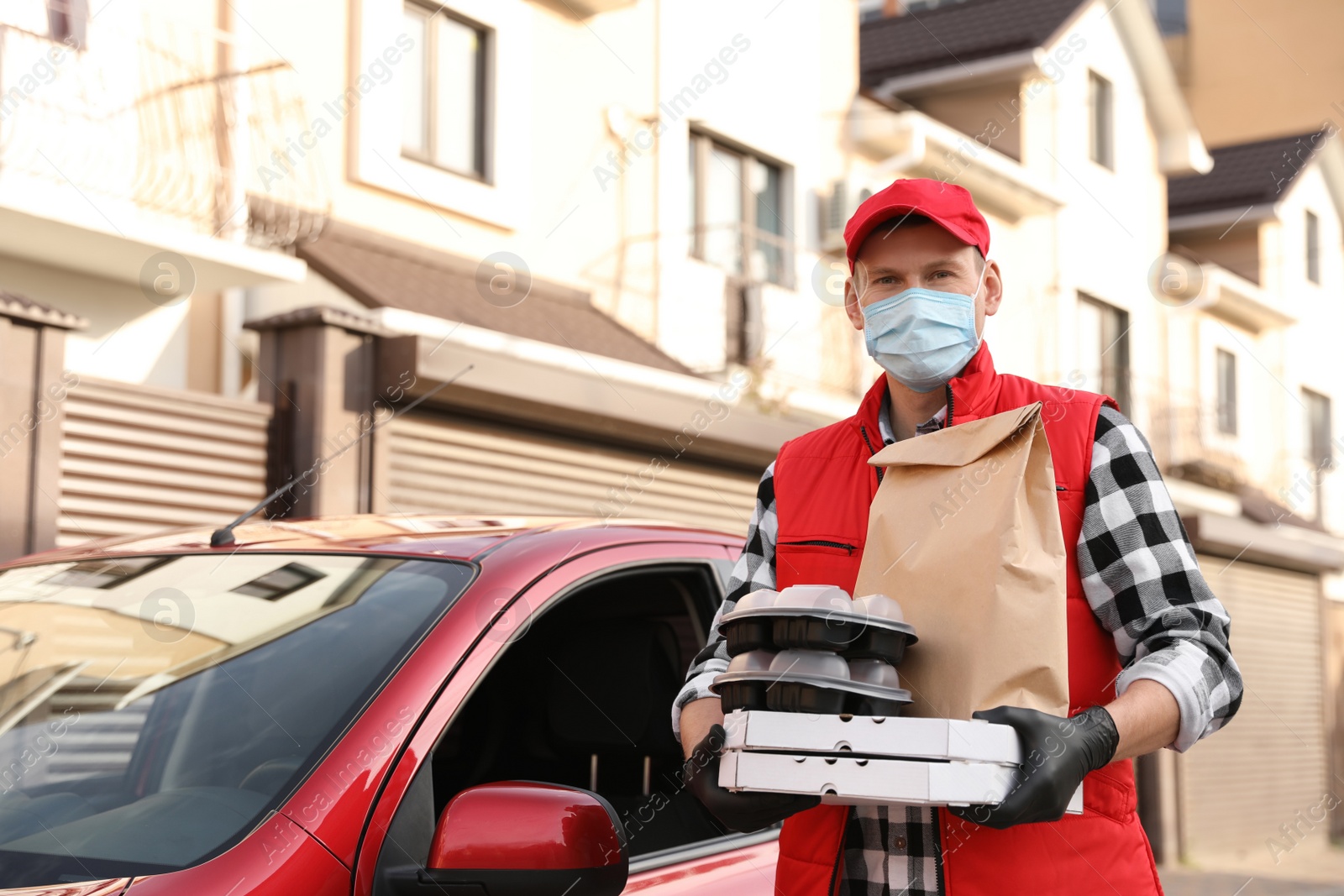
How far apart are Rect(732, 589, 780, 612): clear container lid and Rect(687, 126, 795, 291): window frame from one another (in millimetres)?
11626

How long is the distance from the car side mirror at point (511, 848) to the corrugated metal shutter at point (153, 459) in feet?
18.5

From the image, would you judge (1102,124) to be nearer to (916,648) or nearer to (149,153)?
(149,153)

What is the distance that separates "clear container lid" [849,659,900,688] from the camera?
191cm

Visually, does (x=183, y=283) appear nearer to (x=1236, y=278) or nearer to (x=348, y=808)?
(x=348, y=808)

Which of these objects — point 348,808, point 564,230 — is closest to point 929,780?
point 348,808

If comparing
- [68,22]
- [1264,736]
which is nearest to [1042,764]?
[68,22]

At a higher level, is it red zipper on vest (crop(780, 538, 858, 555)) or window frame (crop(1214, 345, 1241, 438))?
window frame (crop(1214, 345, 1241, 438))

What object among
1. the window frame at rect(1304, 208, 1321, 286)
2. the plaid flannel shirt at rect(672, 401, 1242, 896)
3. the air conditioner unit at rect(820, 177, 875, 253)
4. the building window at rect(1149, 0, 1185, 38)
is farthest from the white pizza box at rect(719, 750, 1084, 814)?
the building window at rect(1149, 0, 1185, 38)

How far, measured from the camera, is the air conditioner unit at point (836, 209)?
15.1 meters

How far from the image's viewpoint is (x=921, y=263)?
2330 millimetres

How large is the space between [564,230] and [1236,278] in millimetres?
14541

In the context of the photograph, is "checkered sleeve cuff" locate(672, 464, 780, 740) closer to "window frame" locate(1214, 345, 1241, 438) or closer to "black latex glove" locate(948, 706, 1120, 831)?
"black latex glove" locate(948, 706, 1120, 831)

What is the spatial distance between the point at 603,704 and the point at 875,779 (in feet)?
5.71

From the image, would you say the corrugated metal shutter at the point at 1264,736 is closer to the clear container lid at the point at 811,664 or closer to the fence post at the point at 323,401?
the fence post at the point at 323,401
